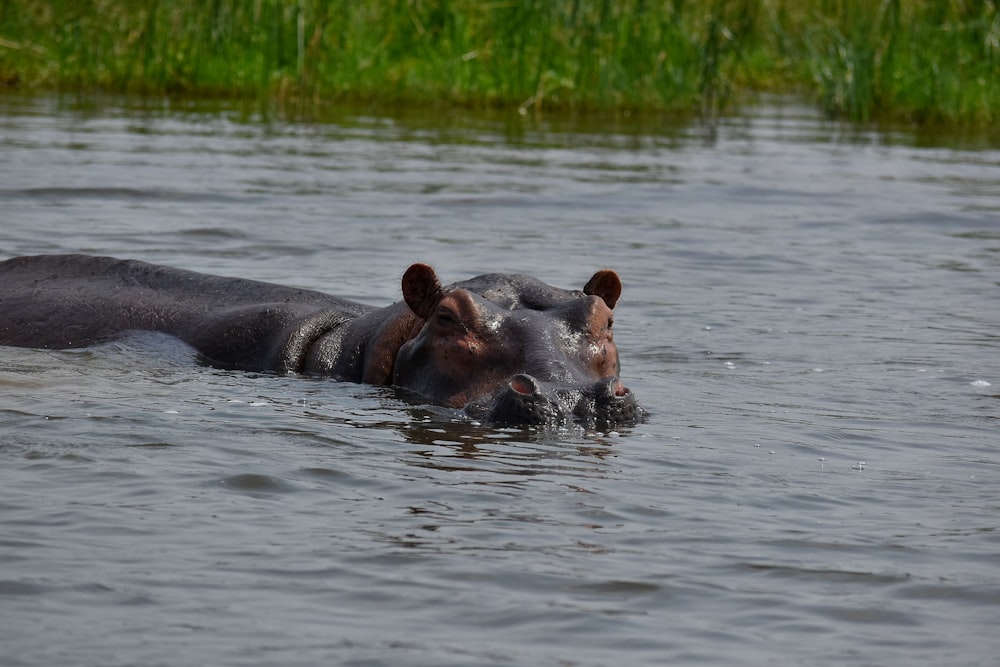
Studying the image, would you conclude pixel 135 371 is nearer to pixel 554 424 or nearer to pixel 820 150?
pixel 554 424

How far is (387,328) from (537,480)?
1.81 meters

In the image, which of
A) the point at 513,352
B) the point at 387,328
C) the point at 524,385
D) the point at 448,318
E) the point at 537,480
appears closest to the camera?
the point at 537,480

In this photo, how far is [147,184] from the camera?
13.0 meters

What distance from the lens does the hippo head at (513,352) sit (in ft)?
18.1

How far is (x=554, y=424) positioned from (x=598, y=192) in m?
8.75

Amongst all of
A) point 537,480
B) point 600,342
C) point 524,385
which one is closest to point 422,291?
point 600,342

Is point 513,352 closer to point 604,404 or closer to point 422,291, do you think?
point 604,404

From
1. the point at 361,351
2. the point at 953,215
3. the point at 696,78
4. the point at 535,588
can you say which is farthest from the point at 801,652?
the point at 696,78

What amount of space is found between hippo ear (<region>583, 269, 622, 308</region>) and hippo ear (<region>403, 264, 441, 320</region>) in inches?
23.9

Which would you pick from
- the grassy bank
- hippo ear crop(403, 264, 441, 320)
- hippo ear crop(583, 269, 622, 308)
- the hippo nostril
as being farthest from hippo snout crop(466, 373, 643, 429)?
the grassy bank

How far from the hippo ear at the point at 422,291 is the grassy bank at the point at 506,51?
1124 cm

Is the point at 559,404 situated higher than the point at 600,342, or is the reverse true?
the point at 600,342

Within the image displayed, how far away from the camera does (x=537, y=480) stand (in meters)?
4.93

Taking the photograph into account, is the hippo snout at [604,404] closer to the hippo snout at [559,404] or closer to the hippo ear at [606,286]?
the hippo snout at [559,404]
